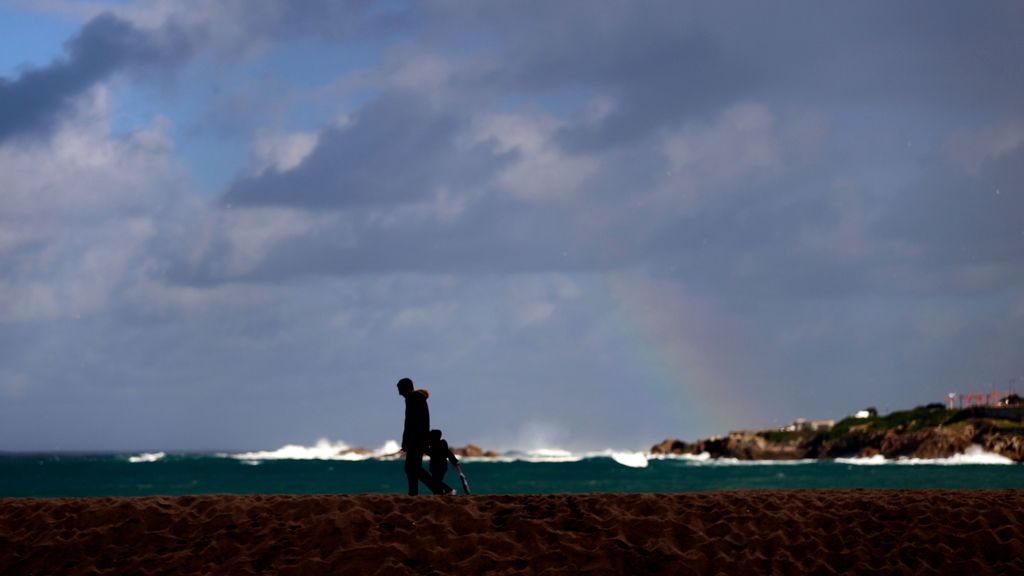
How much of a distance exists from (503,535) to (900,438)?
16560 cm

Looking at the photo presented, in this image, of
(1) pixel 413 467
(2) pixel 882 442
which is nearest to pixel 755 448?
(2) pixel 882 442

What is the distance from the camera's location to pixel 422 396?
18062mm

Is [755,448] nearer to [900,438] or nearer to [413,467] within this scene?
[900,438]

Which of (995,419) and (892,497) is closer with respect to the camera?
(892,497)

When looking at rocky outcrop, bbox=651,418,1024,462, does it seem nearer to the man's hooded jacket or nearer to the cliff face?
the cliff face

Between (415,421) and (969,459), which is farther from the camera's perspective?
(969,459)

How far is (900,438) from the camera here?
6614 inches

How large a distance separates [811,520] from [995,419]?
16163 cm

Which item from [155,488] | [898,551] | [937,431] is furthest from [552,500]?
[937,431]

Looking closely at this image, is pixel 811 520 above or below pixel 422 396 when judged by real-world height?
below

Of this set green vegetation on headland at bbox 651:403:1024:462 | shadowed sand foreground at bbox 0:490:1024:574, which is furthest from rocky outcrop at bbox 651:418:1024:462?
shadowed sand foreground at bbox 0:490:1024:574

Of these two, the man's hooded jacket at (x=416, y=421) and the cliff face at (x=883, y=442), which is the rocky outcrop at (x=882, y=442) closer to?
the cliff face at (x=883, y=442)

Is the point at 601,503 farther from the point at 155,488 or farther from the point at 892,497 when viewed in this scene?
the point at 155,488

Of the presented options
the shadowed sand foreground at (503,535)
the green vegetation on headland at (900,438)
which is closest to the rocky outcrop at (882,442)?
the green vegetation on headland at (900,438)
